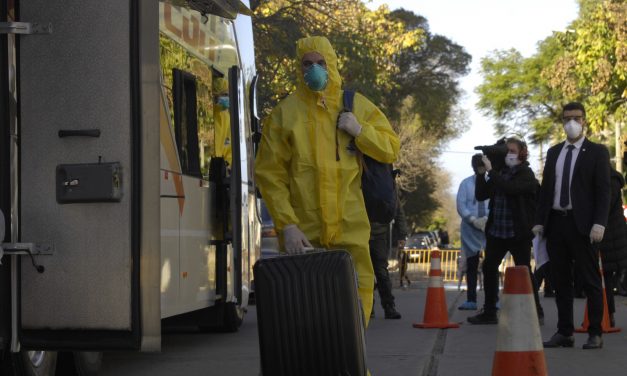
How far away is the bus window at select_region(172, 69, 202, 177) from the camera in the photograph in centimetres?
860

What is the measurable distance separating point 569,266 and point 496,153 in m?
2.36

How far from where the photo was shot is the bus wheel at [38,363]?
670 centimetres

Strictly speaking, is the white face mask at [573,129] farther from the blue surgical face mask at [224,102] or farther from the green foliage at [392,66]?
the green foliage at [392,66]

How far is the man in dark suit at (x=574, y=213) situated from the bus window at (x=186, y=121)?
261cm

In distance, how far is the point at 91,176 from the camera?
17.6 feet

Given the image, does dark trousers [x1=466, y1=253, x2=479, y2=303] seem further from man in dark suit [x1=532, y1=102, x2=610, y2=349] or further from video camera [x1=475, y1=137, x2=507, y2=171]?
man in dark suit [x1=532, y1=102, x2=610, y2=349]

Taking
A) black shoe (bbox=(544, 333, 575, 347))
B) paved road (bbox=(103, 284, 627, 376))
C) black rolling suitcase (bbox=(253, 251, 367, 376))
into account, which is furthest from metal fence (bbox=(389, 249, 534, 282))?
black rolling suitcase (bbox=(253, 251, 367, 376))

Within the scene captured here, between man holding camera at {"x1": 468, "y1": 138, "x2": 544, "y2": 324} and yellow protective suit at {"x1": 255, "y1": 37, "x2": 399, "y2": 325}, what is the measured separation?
539 cm

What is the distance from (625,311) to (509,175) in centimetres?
355

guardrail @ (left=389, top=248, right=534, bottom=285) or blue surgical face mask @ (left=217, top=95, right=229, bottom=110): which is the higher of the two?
blue surgical face mask @ (left=217, top=95, right=229, bottom=110)

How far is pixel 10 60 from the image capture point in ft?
17.7

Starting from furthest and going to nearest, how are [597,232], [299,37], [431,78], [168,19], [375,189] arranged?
[431,78] → [299,37] → [597,232] → [168,19] → [375,189]

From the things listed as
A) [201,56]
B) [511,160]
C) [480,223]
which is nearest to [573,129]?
[511,160]

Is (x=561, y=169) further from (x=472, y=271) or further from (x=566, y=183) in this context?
(x=472, y=271)
